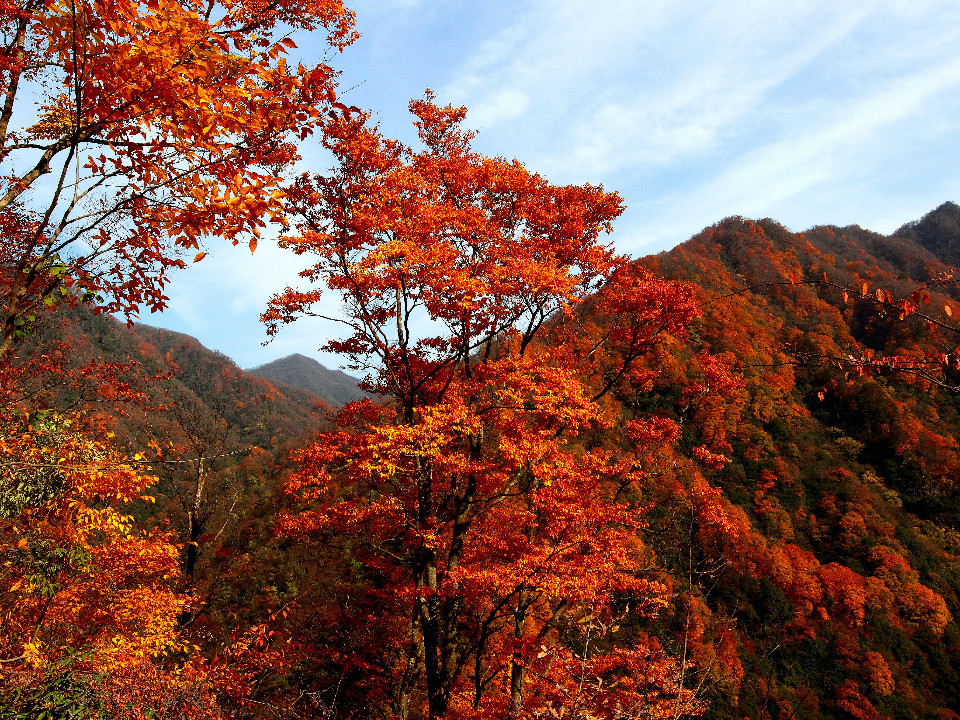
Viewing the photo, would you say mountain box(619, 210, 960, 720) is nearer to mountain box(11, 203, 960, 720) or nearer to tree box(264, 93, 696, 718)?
mountain box(11, 203, 960, 720)

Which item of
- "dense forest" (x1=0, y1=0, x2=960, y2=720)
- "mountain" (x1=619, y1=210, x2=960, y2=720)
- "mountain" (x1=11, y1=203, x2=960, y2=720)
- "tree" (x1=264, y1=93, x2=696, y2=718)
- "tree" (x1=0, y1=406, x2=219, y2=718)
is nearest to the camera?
"dense forest" (x1=0, y1=0, x2=960, y2=720)

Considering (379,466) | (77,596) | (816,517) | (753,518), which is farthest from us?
(816,517)

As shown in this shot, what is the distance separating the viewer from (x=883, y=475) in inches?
1737

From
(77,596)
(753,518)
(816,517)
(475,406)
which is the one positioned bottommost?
(816,517)

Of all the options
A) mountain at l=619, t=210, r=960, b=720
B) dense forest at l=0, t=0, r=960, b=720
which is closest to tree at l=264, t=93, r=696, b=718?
dense forest at l=0, t=0, r=960, b=720

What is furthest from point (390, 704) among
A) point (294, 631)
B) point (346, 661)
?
point (294, 631)

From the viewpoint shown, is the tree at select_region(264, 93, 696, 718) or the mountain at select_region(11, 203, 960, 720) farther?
the mountain at select_region(11, 203, 960, 720)

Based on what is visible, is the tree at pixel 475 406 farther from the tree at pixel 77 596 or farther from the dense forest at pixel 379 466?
the tree at pixel 77 596

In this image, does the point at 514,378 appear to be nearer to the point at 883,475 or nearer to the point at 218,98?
the point at 218,98

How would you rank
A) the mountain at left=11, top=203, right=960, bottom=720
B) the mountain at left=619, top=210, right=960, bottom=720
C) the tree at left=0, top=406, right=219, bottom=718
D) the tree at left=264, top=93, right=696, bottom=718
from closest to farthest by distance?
1. the tree at left=0, top=406, right=219, bottom=718
2. the tree at left=264, top=93, right=696, bottom=718
3. the mountain at left=11, top=203, right=960, bottom=720
4. the mountain at left=619, top=210, right=960, bottom=720

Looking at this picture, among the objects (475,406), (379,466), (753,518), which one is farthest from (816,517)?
(379,466)

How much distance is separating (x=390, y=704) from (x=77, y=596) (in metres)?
9.33

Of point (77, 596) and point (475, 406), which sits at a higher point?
point (475, 406)

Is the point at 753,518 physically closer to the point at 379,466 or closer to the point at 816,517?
the point at 816,517
